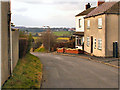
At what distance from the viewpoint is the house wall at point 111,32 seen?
74.8 feet

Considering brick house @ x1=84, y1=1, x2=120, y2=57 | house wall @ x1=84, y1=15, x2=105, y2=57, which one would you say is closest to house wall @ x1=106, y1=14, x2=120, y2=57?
brick house @ x1=84, y1=1, x2=120, y2=57

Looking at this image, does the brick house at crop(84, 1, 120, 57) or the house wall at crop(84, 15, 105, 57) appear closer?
the brick house at crop(84, 1, 120, 57)

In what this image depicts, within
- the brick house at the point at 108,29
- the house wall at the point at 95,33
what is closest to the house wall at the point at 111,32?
the brick house at the point at 108,29

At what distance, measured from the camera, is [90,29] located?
27.8 metres

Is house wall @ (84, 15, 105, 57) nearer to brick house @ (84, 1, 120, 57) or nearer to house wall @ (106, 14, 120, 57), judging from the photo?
brick house @ (84, 1, 120, 57)

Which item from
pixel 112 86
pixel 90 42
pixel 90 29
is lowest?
pixel 112 86

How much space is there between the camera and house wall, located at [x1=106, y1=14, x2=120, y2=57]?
74.8ft

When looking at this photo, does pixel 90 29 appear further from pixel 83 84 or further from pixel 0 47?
pixel 0 47

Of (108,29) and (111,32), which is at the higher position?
(108,29)

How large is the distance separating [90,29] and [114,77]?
52.4 feet

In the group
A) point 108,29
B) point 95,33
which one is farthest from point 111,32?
point 95,33

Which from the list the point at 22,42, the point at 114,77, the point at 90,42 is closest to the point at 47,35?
the point at 90,42

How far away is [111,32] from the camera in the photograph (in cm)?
2303

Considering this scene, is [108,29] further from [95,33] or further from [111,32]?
[95,33]
